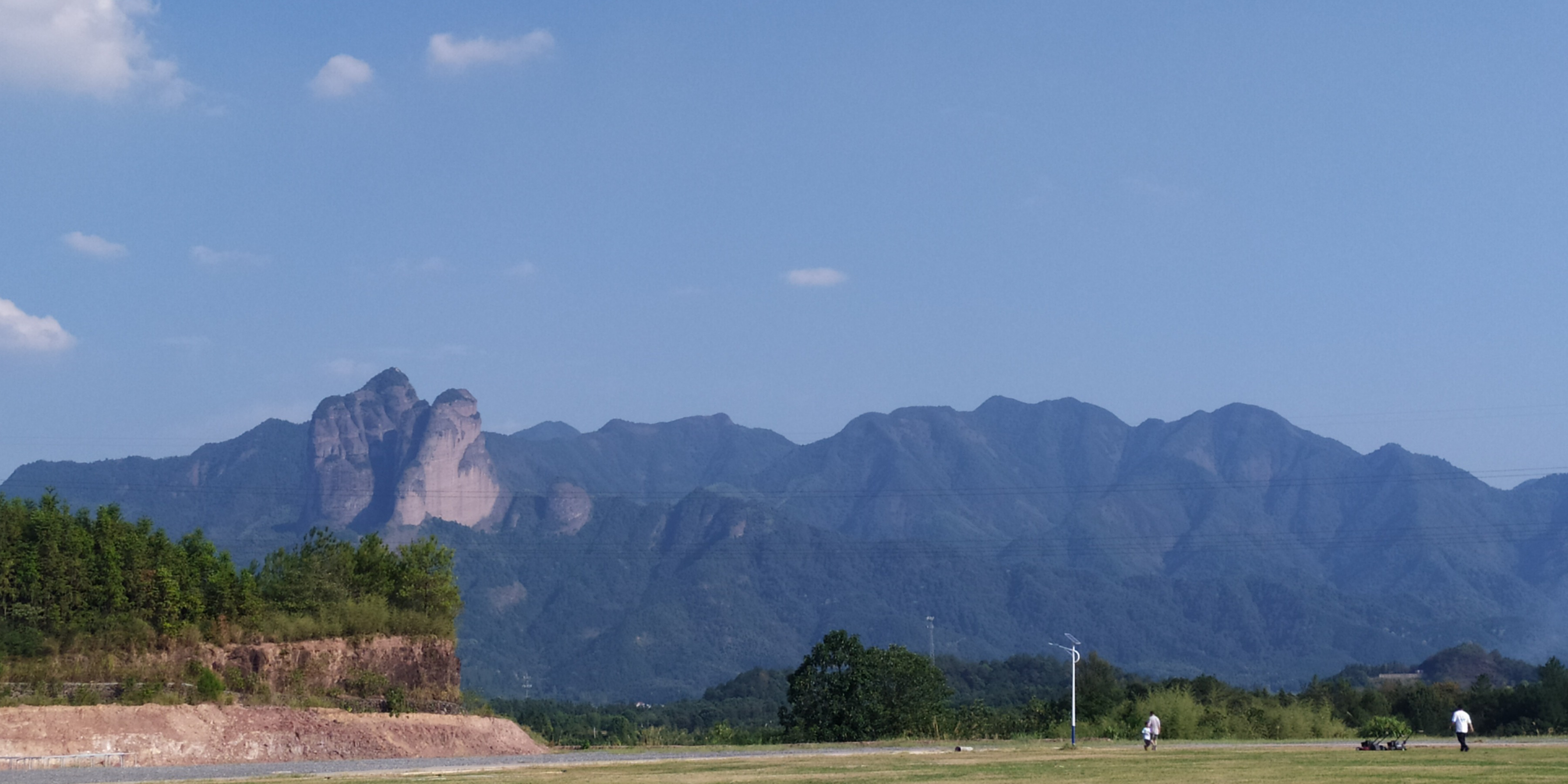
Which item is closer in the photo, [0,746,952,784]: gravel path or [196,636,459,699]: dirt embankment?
[0,746,952,784]: gravel path

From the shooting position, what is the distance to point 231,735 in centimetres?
3994

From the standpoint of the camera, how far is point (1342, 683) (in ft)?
301

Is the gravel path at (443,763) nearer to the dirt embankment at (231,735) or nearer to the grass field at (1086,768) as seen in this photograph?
the dirt embankment at (231,735)

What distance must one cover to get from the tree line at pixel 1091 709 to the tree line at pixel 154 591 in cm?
1240

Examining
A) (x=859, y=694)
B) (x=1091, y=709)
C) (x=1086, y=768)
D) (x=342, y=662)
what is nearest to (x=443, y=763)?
(x=342, y=662)

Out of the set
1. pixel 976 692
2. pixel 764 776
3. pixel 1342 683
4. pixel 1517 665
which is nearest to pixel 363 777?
pixel 764 776

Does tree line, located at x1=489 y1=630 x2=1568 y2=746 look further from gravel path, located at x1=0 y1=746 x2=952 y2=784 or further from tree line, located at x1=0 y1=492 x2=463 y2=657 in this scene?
tree line, located at x1=0 y1=492 x2=463 y2=657

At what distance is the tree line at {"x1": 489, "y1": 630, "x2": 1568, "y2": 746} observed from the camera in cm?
5581

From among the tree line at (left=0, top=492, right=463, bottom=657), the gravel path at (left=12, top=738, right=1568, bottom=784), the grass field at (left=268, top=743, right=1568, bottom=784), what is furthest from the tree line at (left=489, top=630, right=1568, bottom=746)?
the grass field at (left=268, top=743, right=1568, bottom=784)

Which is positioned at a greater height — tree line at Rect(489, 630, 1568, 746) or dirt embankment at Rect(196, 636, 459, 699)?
dirt embankment at Rect(196, 636, 459, 699)

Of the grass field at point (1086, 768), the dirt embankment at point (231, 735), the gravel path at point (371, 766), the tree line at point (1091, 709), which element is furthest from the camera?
the tree line at point (1091, 709)

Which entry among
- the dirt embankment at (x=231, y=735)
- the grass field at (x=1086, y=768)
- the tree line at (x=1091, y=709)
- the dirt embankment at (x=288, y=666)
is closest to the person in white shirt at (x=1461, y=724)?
the grass field at (x=1086, y=768)

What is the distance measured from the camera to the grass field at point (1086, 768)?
2830 centimetres

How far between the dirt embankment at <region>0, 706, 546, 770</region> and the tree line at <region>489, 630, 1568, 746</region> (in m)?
12.1
